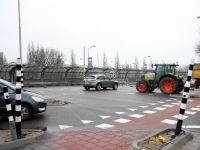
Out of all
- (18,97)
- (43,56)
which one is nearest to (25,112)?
(18,97)

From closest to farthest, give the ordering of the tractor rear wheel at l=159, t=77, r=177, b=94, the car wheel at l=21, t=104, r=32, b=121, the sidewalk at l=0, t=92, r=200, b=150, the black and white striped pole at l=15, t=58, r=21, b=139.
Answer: the sidewalk at l=0, t=92, r=200, b=150 → the black and white striped pole at l=15, t=58, r=21, b=139 → the car wheel at l=21, t=104, r=32, b=121 → the tractor rear wheel at l=159, t=77, r=177, b=94

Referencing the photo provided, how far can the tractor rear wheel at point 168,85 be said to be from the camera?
51.4ft

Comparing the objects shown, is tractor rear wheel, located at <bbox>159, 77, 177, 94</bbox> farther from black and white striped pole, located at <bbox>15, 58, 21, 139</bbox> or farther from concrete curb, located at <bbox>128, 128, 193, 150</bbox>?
black and white striped pole, located at <bbox>15, 58, 21, 139</bbox>

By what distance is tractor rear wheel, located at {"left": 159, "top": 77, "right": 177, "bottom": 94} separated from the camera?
1567 cm

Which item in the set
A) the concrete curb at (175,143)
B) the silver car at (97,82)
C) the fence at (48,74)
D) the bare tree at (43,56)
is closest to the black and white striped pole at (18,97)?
the concrete curb at (175,143)

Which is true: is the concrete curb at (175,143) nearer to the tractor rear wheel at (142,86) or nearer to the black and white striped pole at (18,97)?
the black and white striped pole at (18,97)

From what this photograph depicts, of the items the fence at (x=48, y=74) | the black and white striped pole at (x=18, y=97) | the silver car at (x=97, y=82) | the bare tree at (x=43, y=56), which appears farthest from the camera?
the bare tree at (x=43, y=56)

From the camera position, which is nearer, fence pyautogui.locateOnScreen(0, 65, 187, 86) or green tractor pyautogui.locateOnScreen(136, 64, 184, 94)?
green tractor pyautogui.locateOnScreen(136, 64, 184, 94)

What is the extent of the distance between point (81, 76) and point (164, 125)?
26.9 meters

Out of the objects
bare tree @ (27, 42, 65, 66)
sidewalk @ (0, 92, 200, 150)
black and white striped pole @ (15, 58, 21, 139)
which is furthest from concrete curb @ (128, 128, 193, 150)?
bare tree @ (27, 42, 65, 66)

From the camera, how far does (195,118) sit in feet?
24.8

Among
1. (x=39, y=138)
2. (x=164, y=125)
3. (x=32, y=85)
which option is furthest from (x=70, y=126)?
(x=32, y=85)

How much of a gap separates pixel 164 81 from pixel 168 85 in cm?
44

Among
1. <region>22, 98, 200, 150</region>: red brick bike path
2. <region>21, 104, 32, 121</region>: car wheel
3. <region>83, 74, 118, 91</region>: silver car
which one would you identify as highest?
<region>83, 74, 118, 91</region>: silver car
